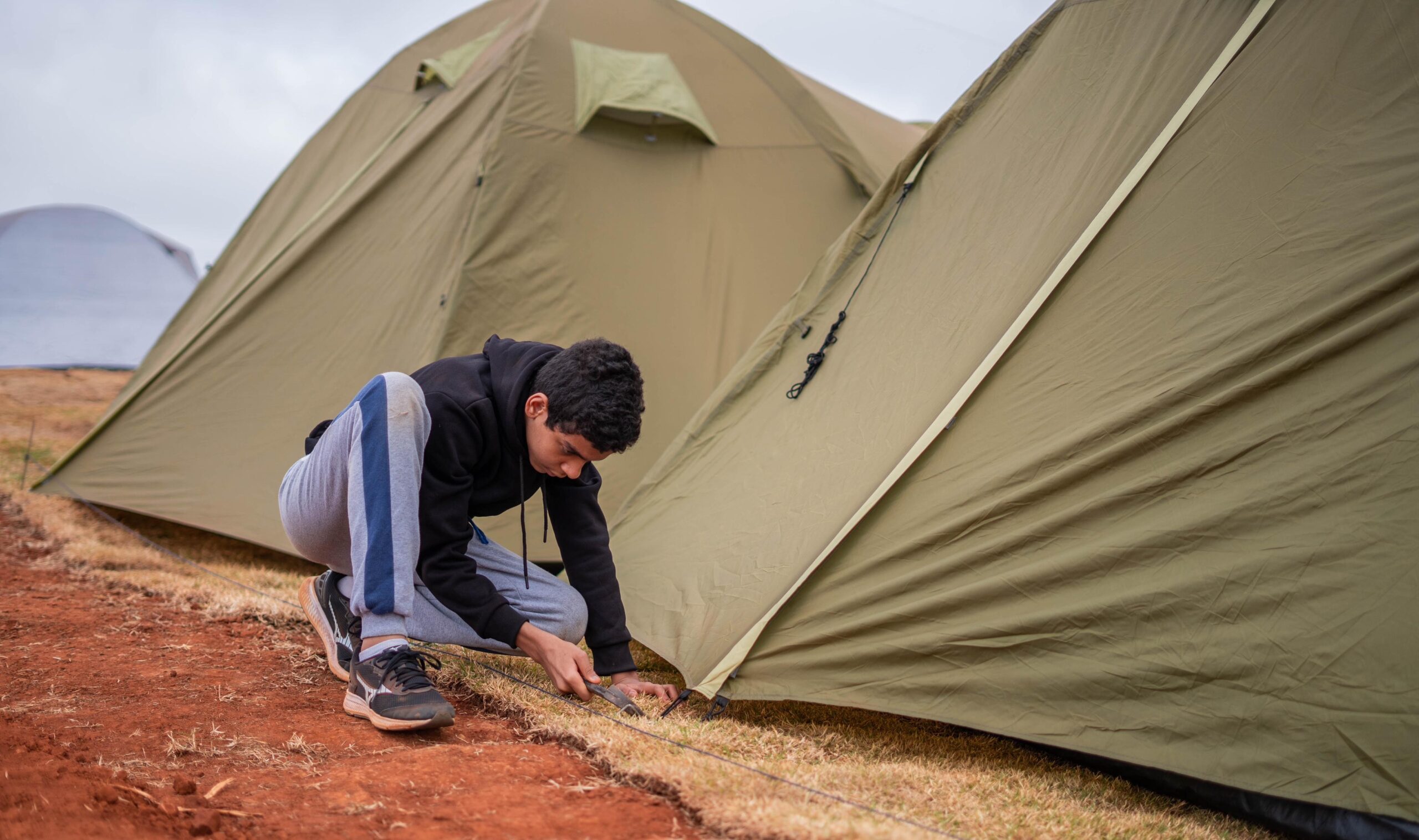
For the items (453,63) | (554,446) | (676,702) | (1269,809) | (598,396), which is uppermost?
(453,63)

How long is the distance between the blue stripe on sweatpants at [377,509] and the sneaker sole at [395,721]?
225 millimetres

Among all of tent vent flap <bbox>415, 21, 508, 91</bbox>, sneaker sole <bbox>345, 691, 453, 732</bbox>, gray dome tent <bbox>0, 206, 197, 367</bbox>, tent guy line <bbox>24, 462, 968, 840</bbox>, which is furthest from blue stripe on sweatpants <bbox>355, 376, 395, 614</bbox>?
gray dome tent <bbox>0, 206, 197, 367</bbox>

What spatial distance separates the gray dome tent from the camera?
9305mm

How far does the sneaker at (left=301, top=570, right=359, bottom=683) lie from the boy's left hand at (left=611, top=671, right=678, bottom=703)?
25.1 inches

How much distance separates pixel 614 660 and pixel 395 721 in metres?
0.59

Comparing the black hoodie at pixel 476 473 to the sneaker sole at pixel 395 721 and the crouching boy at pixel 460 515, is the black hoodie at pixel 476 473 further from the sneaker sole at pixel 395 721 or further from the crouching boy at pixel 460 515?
the sneaker sole at pixel 395 721

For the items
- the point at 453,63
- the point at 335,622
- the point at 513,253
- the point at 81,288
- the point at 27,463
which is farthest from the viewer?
the point at 81,288

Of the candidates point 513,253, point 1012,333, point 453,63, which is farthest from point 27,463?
point 1012,333

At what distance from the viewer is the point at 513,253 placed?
4.03m

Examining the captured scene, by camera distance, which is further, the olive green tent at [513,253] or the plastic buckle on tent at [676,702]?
the olive green tent at [513,253]

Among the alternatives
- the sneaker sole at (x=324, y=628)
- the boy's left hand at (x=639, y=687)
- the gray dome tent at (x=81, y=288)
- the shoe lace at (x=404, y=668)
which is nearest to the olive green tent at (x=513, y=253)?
the sneaker sole at (x=324, y=628)

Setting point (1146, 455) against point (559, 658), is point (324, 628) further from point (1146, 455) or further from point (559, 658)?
point (1146, 455)

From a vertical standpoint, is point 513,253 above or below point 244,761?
above

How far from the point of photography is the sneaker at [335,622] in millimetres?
2512
